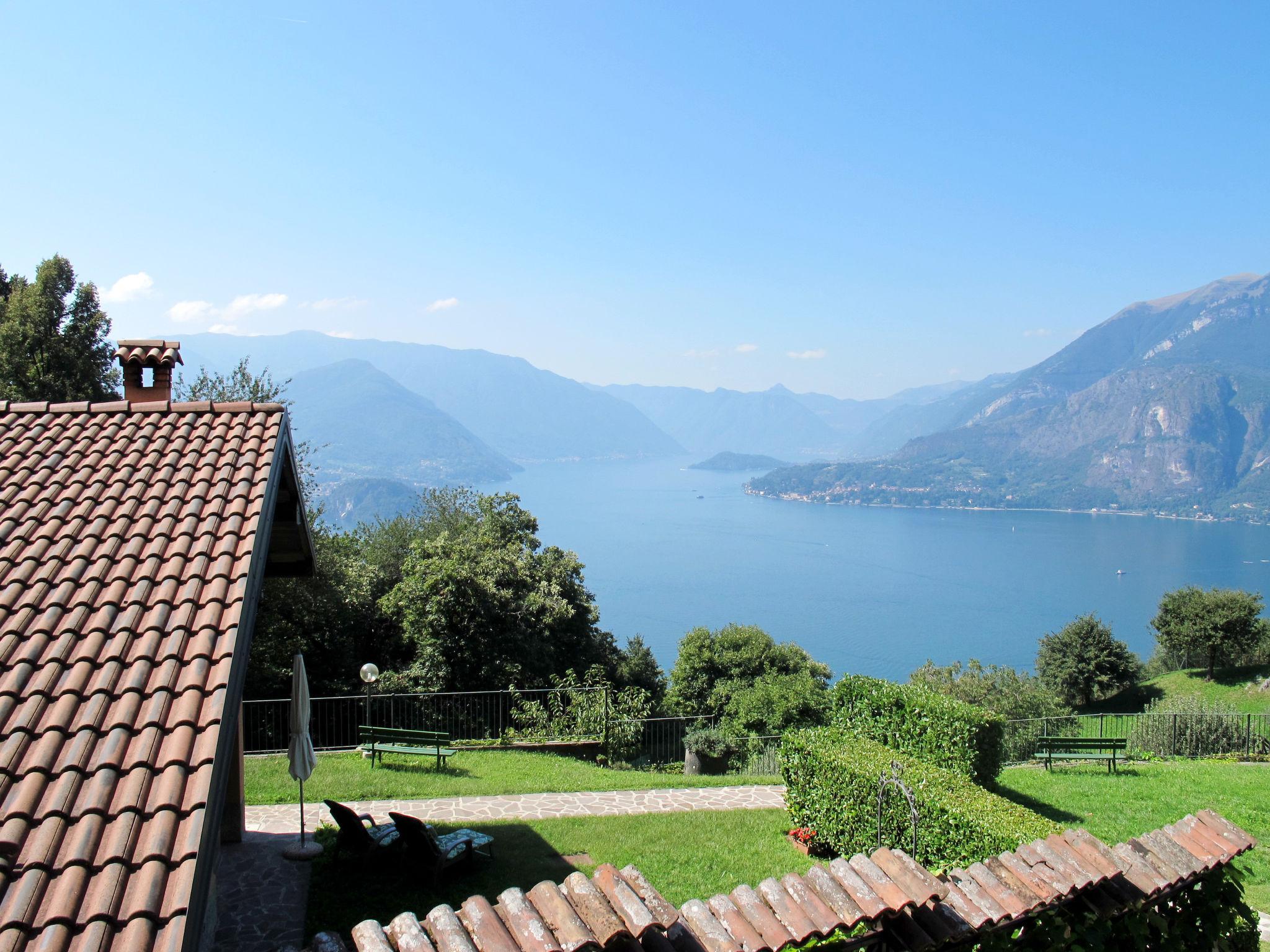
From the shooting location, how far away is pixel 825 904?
3873 mm

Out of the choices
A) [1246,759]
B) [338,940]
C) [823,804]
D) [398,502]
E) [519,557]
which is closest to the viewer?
[338,940]

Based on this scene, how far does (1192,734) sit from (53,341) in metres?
33.2

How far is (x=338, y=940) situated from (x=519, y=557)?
24401 millimetres

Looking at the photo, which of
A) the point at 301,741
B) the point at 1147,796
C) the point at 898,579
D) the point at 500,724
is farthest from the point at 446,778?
the point at 898,579

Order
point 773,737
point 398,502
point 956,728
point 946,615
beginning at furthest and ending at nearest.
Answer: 1. point 398,502
2. point 946,615
3. point 773,737
4. point 956,728

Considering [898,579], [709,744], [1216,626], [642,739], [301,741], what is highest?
[301,741]

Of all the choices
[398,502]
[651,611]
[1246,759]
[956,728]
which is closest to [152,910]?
[956,728]

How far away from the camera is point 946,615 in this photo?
108562 mm

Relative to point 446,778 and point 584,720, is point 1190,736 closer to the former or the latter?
point 584,720

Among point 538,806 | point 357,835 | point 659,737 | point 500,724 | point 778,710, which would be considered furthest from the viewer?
point 778,710

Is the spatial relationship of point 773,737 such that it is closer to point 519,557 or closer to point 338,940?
point 519,557

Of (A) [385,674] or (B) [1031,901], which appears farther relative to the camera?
(A) [385,674]

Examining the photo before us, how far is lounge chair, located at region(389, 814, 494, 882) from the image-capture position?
27.4 feet

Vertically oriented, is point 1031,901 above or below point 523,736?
above
